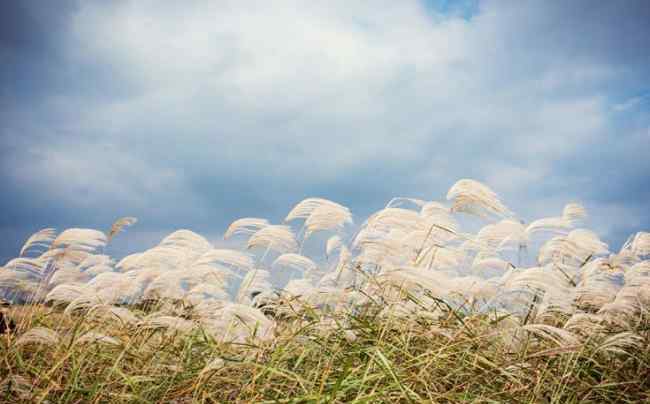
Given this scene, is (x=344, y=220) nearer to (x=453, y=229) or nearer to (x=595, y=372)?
(x=453, y=229)

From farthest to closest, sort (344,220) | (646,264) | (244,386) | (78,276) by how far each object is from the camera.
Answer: (78,276)
(646,264)
(344,220)
(244,386)

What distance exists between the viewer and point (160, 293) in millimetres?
5074

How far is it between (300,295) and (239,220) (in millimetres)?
938

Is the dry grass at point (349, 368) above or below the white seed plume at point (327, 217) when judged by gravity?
below

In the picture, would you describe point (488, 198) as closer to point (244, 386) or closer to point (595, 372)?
Result: point (595, 372)

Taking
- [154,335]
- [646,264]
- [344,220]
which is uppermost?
[646,264]

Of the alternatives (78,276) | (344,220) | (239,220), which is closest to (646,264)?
(344,220)

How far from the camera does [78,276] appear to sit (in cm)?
609

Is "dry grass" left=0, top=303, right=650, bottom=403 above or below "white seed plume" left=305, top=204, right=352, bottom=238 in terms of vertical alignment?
below

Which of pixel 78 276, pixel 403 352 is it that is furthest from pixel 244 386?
pixel 78 276

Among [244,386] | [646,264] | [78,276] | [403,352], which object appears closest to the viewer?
[244,386]

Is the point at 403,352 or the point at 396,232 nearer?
the point at 403,352

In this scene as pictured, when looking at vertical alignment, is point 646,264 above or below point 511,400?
above

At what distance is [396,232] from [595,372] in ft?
6.38
